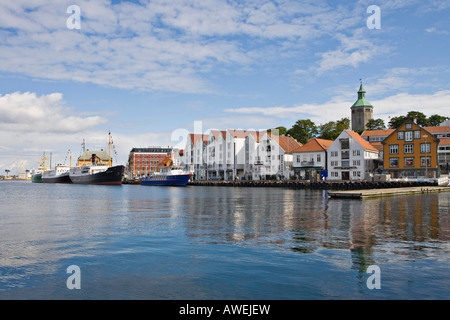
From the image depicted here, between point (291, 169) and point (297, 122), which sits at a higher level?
point (297, 122)

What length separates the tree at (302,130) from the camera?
121 m

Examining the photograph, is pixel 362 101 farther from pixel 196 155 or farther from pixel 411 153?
pixel 411 153

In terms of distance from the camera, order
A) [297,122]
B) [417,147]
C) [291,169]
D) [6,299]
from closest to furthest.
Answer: [6,299] → [417,147] → [291,169] → [297,122]

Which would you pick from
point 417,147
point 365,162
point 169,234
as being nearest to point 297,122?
point 365,162

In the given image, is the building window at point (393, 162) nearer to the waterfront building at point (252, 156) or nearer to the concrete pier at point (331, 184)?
the concrete pier at point (331, 184)

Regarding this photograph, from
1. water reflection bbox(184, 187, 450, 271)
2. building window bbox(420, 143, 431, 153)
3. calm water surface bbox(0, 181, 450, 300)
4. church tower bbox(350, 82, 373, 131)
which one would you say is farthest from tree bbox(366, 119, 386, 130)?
calm water surface bbox(0, 181, 450, 300)

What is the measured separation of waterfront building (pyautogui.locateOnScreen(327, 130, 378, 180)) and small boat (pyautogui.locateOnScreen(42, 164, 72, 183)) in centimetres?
10290

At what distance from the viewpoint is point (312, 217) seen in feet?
85.5

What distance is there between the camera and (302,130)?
121 metres

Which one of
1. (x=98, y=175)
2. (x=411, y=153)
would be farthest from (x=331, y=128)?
(x=98, y=175)

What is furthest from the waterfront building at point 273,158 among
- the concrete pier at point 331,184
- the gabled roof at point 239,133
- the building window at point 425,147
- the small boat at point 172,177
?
the building window at point 425,147
